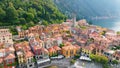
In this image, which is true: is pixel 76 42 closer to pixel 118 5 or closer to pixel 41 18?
pixel 41 18

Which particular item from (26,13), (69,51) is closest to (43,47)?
(69,51)

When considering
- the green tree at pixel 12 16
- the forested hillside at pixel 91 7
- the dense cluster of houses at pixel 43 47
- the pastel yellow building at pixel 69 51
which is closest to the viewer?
the dense cluster of houses at pixel 43 47

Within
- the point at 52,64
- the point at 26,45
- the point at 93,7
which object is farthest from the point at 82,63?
the point at 93,7

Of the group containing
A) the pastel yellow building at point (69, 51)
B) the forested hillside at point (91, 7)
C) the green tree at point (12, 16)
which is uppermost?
the forested hillside at point (91, 7)

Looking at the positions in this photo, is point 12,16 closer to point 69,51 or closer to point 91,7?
point 69,51

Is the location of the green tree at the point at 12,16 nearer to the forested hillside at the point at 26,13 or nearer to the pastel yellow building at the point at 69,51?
the forested hillside at the point at 26,13

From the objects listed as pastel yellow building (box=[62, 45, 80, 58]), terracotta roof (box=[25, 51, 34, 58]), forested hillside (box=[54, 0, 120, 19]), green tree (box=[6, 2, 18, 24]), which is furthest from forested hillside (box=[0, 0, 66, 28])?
forested hillside (box=[54, 0, 120, 19])

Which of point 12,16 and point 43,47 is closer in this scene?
point 43,47

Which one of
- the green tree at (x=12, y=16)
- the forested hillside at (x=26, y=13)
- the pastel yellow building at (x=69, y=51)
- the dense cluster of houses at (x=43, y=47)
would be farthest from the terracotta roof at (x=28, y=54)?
the green tree at (x=12, y=16)
